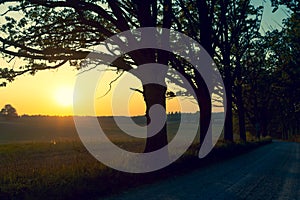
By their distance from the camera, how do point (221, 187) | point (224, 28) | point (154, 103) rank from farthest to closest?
point (224, 28)
point (154, 103)
point (221, 187)

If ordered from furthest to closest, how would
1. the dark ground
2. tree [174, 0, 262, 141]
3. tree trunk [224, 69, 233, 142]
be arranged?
tree trunk [224, 69, 233, 142] < tree [174, 0, 262, 141] < the dark ground

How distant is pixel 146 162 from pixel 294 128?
271 ft

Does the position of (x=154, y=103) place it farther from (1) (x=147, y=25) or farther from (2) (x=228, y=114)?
(2) (x=228, y=114)

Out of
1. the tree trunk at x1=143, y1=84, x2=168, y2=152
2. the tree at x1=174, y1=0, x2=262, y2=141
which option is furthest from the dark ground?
the tree at x1=174, y1=0, x2=262, y2=141

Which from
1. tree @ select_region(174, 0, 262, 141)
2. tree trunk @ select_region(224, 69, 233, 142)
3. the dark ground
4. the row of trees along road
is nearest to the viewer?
the dark ground

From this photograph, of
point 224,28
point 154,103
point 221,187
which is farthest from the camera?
point 224,28

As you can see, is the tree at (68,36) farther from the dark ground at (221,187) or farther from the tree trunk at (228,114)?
the tree trunk at (228,114)

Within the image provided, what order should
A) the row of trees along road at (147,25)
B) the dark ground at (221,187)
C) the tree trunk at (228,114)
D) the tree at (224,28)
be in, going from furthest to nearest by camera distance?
the tree trunk at (228,114) → the tree at (224,28) → the row of trees along road at (147,25) → the dark ground at (221,187)

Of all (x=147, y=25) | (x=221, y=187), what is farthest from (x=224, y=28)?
(x=221, y=187)

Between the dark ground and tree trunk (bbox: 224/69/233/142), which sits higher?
tree trunk (bbox: 224/69/233/142)

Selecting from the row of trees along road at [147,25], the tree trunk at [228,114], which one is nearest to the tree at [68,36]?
the row of trees along road at [147,25]

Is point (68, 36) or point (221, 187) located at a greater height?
point (68, 36)

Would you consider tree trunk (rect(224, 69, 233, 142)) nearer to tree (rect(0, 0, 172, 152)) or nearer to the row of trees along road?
the row of trees along road

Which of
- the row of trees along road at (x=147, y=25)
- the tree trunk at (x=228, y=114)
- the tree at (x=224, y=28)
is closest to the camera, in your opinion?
the row of trees along road at (x=147, y=25)
